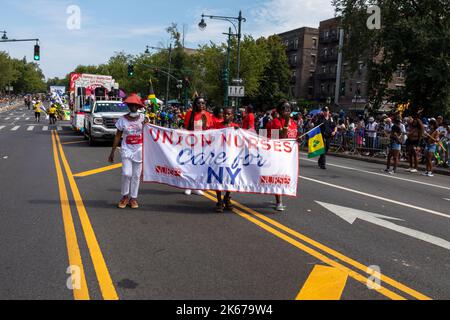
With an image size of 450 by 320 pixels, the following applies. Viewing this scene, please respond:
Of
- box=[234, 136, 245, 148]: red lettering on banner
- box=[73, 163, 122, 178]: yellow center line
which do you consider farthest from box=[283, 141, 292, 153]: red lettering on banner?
box=[73, 163, 122, 178]: yellow center line

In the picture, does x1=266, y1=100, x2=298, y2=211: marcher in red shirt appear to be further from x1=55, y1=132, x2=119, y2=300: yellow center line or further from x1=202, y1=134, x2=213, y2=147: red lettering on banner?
x1=55, y1=132, x2=119, y2=300: yellow center line

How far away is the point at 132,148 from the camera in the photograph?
769cm

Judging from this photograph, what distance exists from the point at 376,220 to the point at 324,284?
327cm

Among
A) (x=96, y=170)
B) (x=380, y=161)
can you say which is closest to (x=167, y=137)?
(x=96, y=170)

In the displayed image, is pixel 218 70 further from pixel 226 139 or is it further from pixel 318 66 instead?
pixel 226 139

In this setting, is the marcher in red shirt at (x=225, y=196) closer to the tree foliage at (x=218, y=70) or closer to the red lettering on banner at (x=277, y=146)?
the red lettering on banner at (x=277, y=146)

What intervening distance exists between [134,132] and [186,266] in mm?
3331

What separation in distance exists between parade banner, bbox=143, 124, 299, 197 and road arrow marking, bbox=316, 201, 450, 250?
961mm

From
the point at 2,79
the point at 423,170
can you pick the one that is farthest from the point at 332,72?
the point at 2,79

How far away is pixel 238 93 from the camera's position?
96.7 ft

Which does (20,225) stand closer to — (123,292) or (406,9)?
(123,292)

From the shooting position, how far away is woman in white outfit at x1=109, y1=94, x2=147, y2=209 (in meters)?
7.62

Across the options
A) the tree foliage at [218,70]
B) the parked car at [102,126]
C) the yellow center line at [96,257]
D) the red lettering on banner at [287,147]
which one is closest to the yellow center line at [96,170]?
the yellow center line at [96,257]

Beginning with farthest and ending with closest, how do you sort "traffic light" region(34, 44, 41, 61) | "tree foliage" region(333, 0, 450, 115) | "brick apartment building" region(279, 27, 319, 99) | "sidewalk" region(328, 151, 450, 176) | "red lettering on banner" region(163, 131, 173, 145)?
"brick apartment building" region(279, 27, 319, 99), "traffic light" region(34, 44, 41, 61), "tree foliage" region(333, 0, 450, 115), "sidewalk" region(328, 151, 450, 176), "red lettering on banner" region(163, 131, 173, 145)
